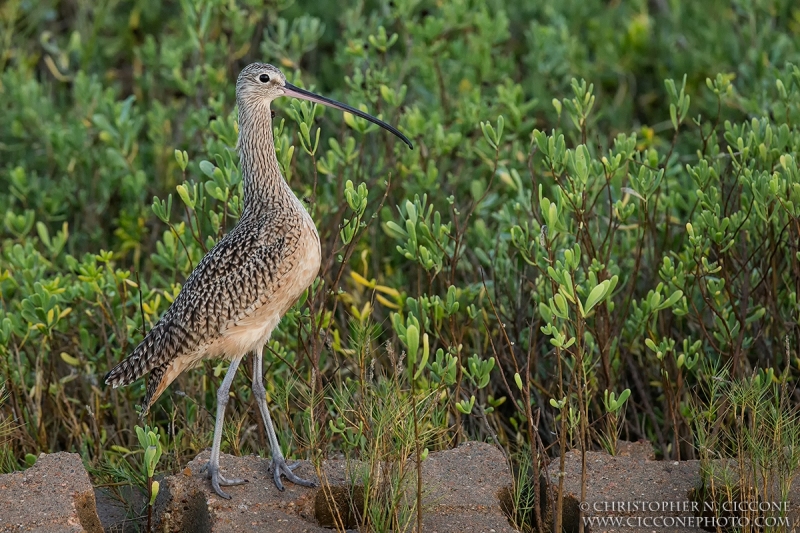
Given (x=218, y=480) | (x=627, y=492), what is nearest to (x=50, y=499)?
(x=218, y=480)

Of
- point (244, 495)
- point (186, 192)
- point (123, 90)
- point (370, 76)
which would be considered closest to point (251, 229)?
point (186, 192)

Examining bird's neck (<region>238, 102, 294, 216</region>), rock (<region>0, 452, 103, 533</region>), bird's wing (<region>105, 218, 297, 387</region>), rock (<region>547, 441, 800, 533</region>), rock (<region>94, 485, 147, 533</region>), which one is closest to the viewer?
rock (<region>0, 452, 103, 533</region>)

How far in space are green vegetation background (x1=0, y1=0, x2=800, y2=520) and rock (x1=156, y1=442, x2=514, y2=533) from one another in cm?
21

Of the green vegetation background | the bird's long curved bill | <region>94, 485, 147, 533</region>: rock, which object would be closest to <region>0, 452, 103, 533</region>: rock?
<region>94, 485, 147, 533</region>: rock

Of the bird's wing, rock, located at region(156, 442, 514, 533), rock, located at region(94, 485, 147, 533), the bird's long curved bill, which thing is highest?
the bird's long curved bill

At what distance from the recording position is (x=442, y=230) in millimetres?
5355

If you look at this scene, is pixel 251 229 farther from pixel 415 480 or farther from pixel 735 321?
pixel 735 321

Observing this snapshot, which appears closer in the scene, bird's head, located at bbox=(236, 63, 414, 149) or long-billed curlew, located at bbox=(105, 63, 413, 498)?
long-billed curlew, located at bbox=(105, 63, 413, 498)

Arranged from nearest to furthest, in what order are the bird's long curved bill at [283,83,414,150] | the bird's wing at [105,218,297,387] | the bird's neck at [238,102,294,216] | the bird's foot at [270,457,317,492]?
the bird's foot at [270,457,317,492], the bird's wing at [105,218,297,387], the bird's neck at [238,102,294,216], the bird's long curved bill at [283,83,414,150]

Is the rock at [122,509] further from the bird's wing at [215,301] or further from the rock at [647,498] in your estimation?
the rock at [647,498]

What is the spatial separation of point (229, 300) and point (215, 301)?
65mm

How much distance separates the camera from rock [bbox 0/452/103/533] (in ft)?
14.3

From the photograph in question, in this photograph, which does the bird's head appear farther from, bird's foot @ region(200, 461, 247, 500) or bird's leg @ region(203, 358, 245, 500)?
bird's foot @ region(200, 461, 247, 500)

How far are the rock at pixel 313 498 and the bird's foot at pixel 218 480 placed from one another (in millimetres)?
26
